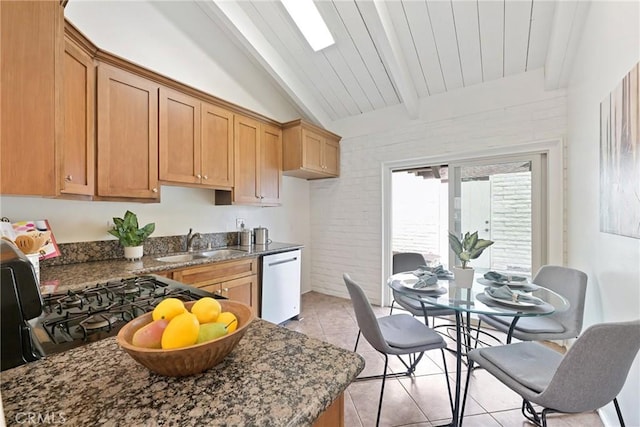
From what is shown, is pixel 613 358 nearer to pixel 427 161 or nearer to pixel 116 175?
pixel 427 161

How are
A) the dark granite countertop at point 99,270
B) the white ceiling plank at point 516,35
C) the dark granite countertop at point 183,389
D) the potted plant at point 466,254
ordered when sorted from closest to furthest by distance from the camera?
the dark granite countertop at point 183,389 < the dark granite countertop at point 99,270 < the potted plant at point 466,254 < the white ceiling plank at point 516,35

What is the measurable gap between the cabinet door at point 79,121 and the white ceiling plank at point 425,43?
2.52 m

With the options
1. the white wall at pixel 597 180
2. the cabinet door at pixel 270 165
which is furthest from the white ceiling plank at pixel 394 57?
the cabinet door at pixel 270 165

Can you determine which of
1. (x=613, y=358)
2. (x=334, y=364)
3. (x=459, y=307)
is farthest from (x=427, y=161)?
(x=334, y=364)

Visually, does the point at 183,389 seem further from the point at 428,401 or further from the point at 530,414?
the point at 530,414

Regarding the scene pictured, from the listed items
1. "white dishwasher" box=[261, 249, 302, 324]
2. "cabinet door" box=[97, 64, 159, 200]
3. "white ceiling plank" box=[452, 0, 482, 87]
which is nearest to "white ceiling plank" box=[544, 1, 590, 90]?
"white ceiling plank" box=[452, 0, 482, 87]

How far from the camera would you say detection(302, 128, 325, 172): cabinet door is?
3.32 meters

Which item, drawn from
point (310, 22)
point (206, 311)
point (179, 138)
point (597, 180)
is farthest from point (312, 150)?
point (206, 311)

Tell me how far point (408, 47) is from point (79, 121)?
112 inches

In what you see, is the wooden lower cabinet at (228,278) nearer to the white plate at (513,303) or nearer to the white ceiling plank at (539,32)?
the white plate at (513,303)

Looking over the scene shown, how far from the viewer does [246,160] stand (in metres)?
2.99

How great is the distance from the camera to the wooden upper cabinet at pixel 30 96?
749 millimetres

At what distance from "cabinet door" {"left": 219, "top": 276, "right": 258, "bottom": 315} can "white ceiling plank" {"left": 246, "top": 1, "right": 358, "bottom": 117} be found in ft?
8.28

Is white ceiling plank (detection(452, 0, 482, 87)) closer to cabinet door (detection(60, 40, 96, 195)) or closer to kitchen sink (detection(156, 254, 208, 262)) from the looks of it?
cabinet door (detection(60, 40, 96, 195))
